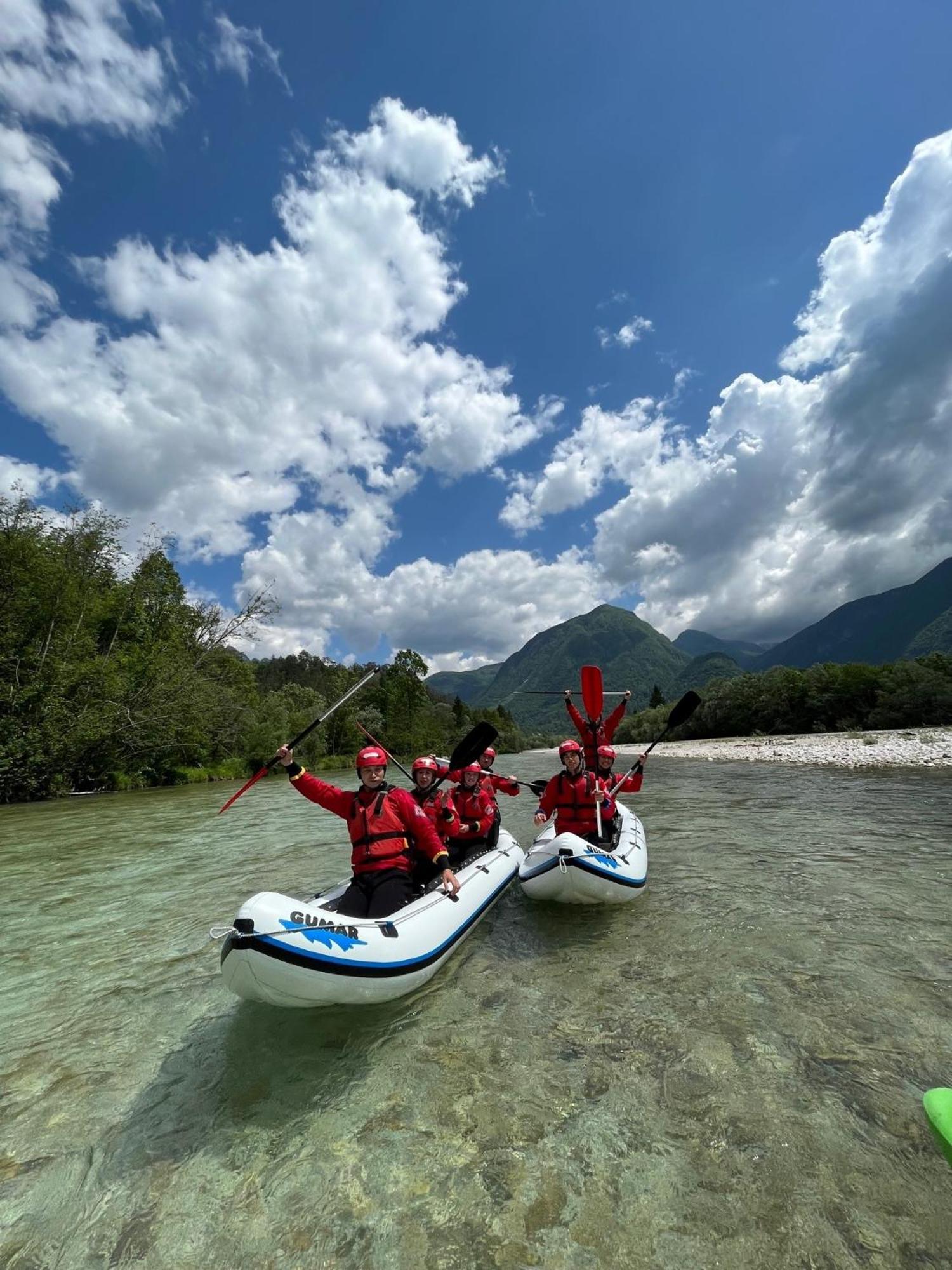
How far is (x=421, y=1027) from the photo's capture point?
4074 millimetres

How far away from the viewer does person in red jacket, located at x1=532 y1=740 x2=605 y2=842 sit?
282 inches

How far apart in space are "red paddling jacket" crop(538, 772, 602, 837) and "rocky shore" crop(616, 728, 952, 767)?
660 inches

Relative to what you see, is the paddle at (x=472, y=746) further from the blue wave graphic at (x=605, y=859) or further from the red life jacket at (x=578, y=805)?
the blue wave graphic at (x=605, y=859)

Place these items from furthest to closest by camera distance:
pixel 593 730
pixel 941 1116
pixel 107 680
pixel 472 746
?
pixel 107 680 < pixel 593 730 < pixel 472 746 < pixel 941 1116

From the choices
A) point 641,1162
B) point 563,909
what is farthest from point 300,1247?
point 563,909

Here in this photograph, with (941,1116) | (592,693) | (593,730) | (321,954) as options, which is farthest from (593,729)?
(941,1116)

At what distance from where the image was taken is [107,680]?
20.9m

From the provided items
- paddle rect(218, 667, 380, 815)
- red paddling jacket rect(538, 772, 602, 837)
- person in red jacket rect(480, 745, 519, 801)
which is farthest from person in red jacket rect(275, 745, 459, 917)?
person in red jacket rect(480, 745, 519, 801)

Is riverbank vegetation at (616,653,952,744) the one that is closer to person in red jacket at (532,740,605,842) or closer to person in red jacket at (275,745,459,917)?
person in red jacket at (532,740,605,842)

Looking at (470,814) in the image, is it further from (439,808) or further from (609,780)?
(609,780)

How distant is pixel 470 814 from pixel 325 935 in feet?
13.5

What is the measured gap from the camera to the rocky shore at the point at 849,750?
774 inches

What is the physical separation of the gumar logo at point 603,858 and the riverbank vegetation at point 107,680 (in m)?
12.3

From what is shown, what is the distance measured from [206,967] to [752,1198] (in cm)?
475
